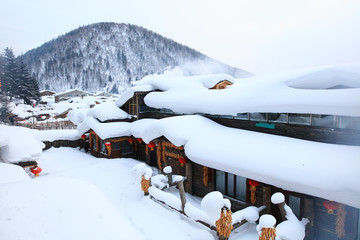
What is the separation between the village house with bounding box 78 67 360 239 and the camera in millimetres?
6812

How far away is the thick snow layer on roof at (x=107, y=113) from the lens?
1836 cm

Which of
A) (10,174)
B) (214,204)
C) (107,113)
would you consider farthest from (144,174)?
(107,113)

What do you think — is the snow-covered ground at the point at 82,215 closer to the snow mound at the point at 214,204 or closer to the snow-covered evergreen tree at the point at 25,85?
the snow mound at the point at 214,204

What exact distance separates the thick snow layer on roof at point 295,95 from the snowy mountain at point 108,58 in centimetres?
Result: 10378

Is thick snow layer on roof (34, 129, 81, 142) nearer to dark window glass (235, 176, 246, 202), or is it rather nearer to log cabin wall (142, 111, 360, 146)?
log cabin wall (142, 111, 360, 146)

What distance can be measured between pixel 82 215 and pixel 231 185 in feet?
22.5

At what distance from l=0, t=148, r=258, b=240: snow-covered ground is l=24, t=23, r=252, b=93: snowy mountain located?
10779cm

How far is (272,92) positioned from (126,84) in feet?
439

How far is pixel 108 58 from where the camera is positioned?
149 m

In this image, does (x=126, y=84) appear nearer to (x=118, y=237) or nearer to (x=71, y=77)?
(x=71, y=77)

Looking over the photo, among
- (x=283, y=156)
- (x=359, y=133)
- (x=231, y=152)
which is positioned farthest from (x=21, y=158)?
(x=359, y=133)

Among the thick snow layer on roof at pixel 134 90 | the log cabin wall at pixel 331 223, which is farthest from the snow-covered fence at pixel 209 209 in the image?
the thick snow layer on roof at pixel 134 90

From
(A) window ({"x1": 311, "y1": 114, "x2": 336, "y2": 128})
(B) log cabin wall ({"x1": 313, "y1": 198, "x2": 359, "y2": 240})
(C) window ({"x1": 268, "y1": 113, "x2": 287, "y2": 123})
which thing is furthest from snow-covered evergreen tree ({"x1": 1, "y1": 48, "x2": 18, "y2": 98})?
(B) log cabin wall ({"x1": 313, "y1": 198, "x2": 359, "y2": 240})

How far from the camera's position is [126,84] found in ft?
447
